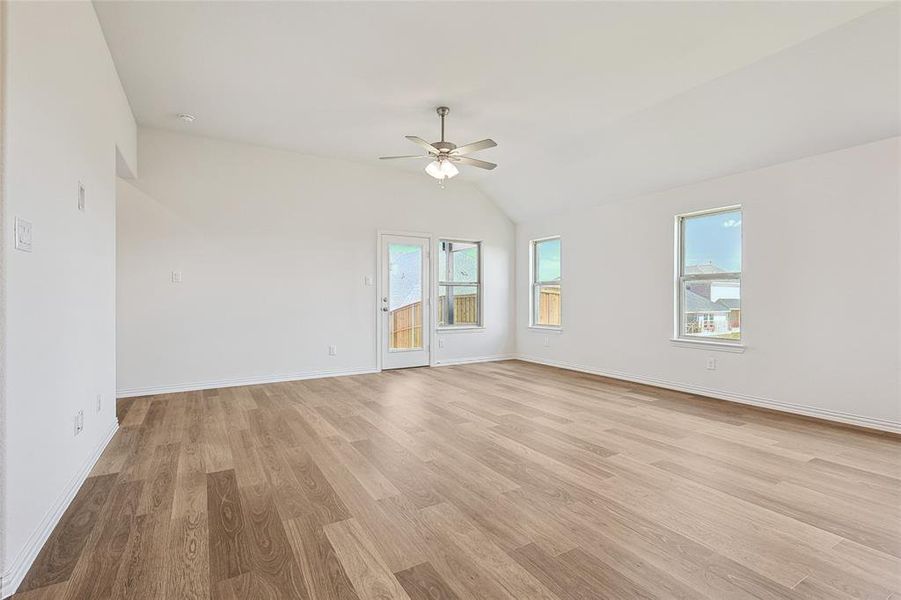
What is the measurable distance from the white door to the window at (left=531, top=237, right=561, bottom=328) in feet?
5.98

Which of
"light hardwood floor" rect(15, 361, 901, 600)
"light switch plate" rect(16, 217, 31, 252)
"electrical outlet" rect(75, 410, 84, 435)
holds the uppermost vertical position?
"light switch plate" rect(16, 217, 31, 252)

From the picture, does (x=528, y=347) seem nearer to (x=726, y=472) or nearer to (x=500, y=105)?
(x=500, y=105)

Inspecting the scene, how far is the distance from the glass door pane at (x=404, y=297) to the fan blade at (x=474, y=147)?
2.32 meters

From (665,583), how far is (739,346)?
354cm

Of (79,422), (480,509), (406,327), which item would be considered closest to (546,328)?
(406,327)

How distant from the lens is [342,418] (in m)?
3.81

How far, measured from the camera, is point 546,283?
22.9 feet

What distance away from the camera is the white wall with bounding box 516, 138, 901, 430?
352 centimetres

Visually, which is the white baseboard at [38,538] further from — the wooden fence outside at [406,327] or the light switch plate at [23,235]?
the wooden fence outside at [406,327]

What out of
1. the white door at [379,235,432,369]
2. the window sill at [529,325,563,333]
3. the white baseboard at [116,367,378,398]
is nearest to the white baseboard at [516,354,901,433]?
the window sill at [529,325,563,333]

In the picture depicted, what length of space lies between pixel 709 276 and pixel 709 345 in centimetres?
74

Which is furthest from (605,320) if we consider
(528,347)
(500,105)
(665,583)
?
(665,583)

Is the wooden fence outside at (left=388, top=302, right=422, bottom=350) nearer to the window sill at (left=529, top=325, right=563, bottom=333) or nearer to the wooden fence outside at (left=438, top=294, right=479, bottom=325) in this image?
the wooden fence outside at (left=438, top=294, right=479, bottom=325)

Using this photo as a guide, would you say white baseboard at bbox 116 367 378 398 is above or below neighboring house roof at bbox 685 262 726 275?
below
